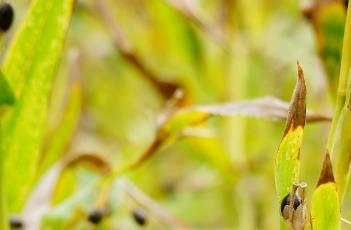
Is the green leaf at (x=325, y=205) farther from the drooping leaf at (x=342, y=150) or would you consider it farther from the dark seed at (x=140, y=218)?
the dark seed at (x=140, y=218)

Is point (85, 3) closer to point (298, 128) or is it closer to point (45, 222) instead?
point (45, 222)

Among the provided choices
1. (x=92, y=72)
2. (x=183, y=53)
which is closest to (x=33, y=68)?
(x=183, y=53)

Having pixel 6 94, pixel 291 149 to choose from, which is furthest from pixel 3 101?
pixel 291 149

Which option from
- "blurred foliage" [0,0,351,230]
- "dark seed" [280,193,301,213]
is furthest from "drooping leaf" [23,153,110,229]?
"dark seed" [280,193,301,213]

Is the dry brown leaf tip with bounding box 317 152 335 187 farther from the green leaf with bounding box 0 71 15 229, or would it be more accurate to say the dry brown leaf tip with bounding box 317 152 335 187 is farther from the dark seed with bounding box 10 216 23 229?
the dark seed with bounding box 10 216 23 229

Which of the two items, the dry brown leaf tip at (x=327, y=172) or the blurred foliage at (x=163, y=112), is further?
the blurred foliage at (x=163, y=112)

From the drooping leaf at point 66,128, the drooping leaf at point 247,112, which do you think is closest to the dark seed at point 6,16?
the drooping leaf at point 247,112
